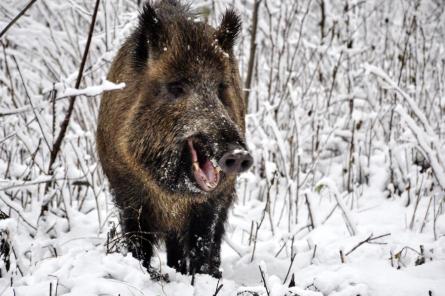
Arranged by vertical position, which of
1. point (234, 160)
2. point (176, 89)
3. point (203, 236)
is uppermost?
point (176, 89)

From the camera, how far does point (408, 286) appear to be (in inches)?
88.3

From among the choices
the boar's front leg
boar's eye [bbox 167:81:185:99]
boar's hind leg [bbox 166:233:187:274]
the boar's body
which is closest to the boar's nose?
the boar's body

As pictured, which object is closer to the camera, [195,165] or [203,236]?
[195,165]

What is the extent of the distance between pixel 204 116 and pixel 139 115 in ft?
1.32

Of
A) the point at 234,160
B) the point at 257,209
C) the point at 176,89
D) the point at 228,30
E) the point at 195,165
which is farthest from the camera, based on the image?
the point at 257,209

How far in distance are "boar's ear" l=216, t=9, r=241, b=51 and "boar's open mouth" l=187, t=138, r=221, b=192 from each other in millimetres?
794

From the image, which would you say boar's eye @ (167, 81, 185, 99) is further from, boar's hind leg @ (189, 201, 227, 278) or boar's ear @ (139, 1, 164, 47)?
boar's hind leg @ (189, 201, 227, 278)

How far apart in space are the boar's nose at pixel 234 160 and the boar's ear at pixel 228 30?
1.03 m

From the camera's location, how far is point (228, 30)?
10.0ft

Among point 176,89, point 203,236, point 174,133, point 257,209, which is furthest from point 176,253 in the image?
point 257,209

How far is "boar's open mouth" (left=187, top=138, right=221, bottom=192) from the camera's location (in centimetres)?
251

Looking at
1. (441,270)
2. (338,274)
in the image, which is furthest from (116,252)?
(441,270)

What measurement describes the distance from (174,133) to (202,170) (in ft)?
0.81

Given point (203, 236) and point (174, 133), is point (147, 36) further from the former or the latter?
point (203, 236)
